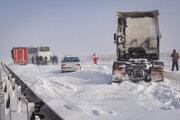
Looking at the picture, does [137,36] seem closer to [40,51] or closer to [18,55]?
[40,51]

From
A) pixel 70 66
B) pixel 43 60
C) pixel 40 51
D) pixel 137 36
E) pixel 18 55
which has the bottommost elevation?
pixel 43 60

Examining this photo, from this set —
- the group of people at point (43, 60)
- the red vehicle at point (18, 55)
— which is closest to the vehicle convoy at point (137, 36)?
the group of people at point (43, 60)

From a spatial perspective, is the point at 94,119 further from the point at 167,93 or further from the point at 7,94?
the point at 167,93

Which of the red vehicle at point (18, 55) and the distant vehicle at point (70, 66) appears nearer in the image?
the distant vehicle at point (70, 66)

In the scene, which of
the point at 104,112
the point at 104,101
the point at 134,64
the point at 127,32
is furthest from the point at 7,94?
the point at 127,32

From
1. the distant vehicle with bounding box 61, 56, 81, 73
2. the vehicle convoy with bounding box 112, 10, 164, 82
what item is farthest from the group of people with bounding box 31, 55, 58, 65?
the vehicle convoy with bounding box 112, 10, 164, 82

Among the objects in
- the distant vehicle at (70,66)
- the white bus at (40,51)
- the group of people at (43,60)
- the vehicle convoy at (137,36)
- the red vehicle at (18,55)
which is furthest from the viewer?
the red vehicle at (18,55)

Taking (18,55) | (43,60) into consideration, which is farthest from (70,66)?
(18,55)

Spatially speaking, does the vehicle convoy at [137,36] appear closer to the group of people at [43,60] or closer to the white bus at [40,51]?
the group of people at [43,60]

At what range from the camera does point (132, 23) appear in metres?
13.3

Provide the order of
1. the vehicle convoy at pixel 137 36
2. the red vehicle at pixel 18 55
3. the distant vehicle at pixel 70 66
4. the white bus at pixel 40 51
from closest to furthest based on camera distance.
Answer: the vehicle convoy at pixel 137 36
the distant vehicle at pixel 70 66
the white bus at pixel 40 51
the red vehicle at pixel 18 55

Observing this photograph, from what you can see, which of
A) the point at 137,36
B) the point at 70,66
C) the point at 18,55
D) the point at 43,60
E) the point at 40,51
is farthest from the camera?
the point at 18,55

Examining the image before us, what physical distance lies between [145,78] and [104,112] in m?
5.90

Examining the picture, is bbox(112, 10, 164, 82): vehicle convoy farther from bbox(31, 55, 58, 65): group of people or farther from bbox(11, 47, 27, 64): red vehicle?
bbox(11, 47, 27, 64): red vehicle
